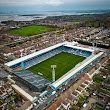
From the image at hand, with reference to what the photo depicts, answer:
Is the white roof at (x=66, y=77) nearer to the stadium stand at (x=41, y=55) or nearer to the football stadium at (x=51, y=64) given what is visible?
the football stadium at (x=51, y=64)

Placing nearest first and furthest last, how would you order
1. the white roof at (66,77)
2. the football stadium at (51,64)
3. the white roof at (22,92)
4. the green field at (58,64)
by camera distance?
the white roof at (22,92) < the white roof at (66,77) < the football stadium at (51,64) < the green field at (58,64)

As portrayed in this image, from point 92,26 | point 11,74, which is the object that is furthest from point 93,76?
point 92,26

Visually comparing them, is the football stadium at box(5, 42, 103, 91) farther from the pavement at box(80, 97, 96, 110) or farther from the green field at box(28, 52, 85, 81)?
the pavement at box(80, 97, 96, 110)

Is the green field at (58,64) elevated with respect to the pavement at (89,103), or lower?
elevated

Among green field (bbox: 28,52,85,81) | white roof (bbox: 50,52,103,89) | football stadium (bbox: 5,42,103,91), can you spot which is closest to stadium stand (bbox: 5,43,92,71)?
football stadium (bbox: 5,42,103,91)

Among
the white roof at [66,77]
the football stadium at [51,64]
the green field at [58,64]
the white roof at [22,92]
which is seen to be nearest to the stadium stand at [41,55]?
the football stadium at [51,64]

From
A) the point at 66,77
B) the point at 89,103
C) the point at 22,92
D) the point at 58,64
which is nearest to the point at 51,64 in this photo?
the point at 58,64

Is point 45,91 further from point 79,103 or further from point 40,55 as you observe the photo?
point 40,55
